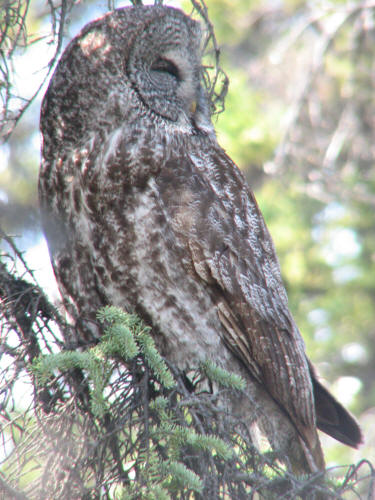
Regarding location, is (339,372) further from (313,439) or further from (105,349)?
(105,349)

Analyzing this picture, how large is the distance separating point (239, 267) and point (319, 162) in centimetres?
485

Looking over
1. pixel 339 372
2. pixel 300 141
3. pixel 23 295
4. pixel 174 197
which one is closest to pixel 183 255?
pixel 174 197

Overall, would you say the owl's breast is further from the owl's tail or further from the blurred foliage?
the blurred foliage

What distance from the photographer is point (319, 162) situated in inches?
291

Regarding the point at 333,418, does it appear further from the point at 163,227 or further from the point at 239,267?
the point at 163,227

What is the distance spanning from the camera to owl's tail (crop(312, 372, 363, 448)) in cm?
318

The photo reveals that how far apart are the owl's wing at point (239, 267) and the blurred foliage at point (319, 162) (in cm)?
215

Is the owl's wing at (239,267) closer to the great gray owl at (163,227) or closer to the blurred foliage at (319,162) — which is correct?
the great gray owl at (163,227)

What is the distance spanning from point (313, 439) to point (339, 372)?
6.88m

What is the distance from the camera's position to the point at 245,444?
2105mm

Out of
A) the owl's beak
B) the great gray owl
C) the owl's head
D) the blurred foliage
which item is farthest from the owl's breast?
the blurred foliage

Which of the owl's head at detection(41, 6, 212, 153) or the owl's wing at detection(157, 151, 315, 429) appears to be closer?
the owl's wing at detection(157, 151, 315, 429)

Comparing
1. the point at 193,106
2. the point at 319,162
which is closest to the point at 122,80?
the point at 193,106

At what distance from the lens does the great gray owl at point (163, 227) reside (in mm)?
2693
